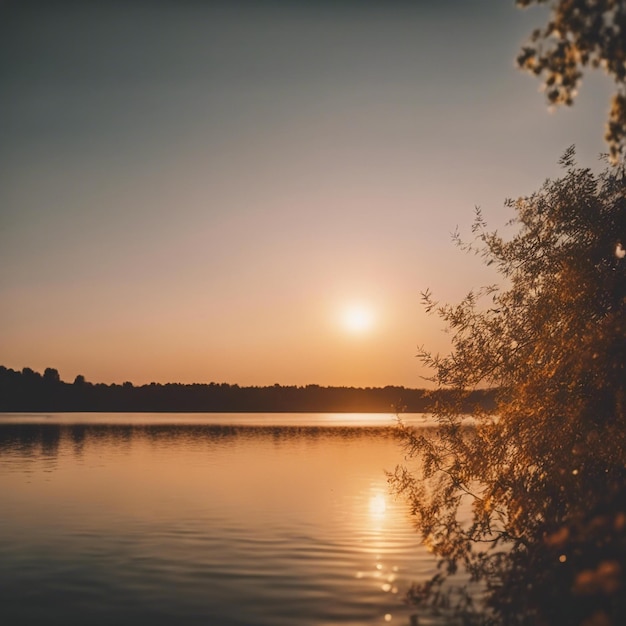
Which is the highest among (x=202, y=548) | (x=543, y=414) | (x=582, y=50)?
(x=582, y=50)

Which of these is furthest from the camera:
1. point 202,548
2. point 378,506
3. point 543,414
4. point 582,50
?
point 378,506

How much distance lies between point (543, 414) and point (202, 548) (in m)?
14.8

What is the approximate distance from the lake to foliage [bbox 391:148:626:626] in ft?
8.11

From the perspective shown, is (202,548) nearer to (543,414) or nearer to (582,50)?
(543,414)

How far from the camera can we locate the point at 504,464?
21406mm

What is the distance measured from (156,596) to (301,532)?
1197 centimetres

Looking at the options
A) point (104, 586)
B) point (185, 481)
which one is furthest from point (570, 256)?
point (185, 481)

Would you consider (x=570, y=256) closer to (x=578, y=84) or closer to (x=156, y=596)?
(x=578, y=84)

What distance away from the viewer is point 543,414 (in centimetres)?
1953

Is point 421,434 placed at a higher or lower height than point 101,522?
higher

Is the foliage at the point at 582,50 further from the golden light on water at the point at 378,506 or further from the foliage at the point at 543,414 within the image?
the golden light on water at the point at 378,506

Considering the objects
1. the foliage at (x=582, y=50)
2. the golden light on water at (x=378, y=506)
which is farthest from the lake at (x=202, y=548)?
the foliage at (x=582, y=50)

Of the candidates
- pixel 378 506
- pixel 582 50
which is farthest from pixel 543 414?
pixel 378 506

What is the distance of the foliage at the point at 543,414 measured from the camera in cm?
1447
